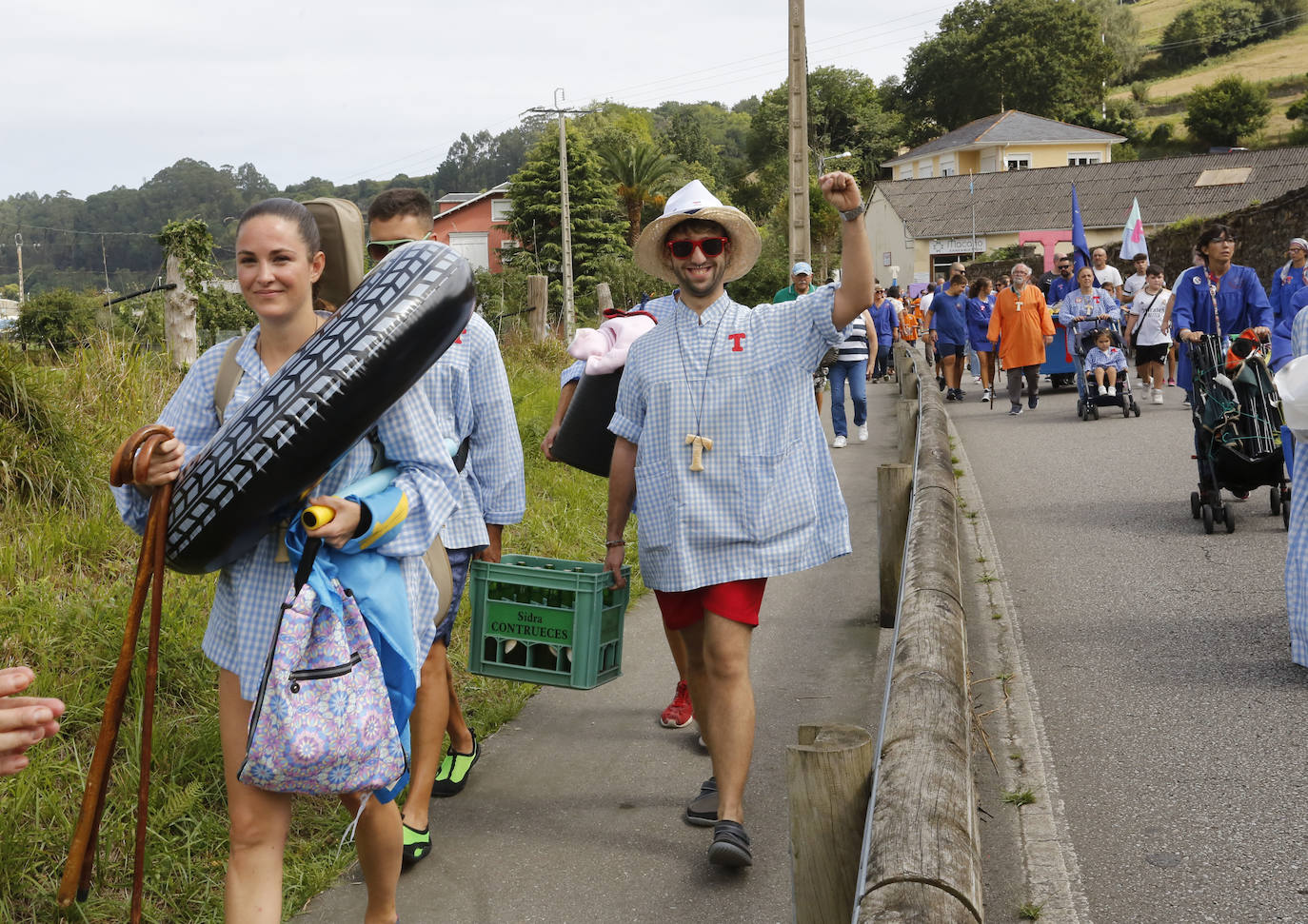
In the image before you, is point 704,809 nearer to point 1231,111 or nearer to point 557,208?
point 557,208

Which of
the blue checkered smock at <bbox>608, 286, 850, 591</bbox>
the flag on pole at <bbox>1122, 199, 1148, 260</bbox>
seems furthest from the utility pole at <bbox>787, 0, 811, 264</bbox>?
the blue checkered smock at <bbox>608, 286, 850, 591</bbox>

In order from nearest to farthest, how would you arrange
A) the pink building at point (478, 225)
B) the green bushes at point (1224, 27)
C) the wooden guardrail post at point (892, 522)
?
1. the wooden guardrail post at point (892, 522)
2. the pink building at point (478, 225)
3. the green bushes at point (1224, 27)

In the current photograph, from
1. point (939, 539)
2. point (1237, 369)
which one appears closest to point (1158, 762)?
point (939, 539)

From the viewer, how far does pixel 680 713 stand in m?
5.35

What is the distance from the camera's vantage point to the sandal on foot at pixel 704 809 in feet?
14.0

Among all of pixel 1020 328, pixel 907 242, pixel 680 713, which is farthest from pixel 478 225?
pixel 680 713

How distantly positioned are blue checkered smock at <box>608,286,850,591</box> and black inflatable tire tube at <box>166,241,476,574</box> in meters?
1.31

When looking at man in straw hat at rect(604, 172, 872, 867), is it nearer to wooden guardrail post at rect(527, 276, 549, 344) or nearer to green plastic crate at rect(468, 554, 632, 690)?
green plastic crate at rect(468, 554, 632, 690)

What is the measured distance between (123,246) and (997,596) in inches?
2215

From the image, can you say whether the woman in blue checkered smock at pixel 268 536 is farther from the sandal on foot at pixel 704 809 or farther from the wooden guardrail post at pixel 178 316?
the wooden guardrail post at pixel 178 316

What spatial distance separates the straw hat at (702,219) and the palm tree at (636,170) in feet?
216

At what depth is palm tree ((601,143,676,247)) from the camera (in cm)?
7044

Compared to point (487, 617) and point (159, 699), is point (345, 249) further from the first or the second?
point (159, 699)

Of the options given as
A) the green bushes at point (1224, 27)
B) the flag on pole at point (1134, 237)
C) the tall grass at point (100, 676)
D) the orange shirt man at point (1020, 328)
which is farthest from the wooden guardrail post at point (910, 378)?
the green bushes at point (1224, 27)
